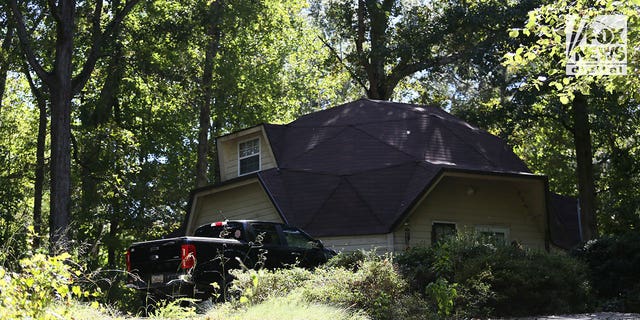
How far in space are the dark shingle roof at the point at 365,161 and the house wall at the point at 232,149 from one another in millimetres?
565

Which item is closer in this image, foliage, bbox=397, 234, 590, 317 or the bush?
the bush

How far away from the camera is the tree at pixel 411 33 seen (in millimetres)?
28172

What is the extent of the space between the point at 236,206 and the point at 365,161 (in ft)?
14.0

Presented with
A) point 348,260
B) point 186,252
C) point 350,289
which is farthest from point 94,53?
point 350,289

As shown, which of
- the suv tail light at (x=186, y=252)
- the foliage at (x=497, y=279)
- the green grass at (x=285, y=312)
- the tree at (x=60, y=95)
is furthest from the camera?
the tree at (x=60, y=95)

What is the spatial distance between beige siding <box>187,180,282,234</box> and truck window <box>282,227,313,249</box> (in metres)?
5.00

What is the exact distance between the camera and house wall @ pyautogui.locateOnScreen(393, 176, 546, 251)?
21000 mm

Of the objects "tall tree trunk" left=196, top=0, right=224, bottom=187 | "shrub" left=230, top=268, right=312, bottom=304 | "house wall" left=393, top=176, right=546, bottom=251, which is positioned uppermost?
"tall tree trunk" left=196, top=0, right=224, bottom=187

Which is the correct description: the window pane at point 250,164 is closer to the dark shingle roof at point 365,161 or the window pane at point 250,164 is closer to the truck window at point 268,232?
the dark shingle roof at point 365,161

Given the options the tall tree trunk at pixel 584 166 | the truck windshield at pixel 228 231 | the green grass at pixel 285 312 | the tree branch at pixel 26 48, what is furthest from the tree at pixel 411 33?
the green grass at pixel 285 312

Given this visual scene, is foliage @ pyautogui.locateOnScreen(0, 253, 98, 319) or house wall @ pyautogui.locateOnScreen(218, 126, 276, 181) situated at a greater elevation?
house wall @ pyautogui.locateOnScreen(218, 126, 276, 181)

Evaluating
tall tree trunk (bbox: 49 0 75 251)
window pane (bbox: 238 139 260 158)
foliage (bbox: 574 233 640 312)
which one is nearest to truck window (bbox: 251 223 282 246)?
foliage (bbox: 574 233 640 312)

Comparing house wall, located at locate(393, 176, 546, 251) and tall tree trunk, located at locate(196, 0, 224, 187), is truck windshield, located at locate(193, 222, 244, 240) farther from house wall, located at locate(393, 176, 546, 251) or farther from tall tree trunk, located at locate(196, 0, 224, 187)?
tall tree trunk, located at locate(196, 0, 224, 187)

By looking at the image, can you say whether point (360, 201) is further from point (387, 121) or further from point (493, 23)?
point (493, 23)
